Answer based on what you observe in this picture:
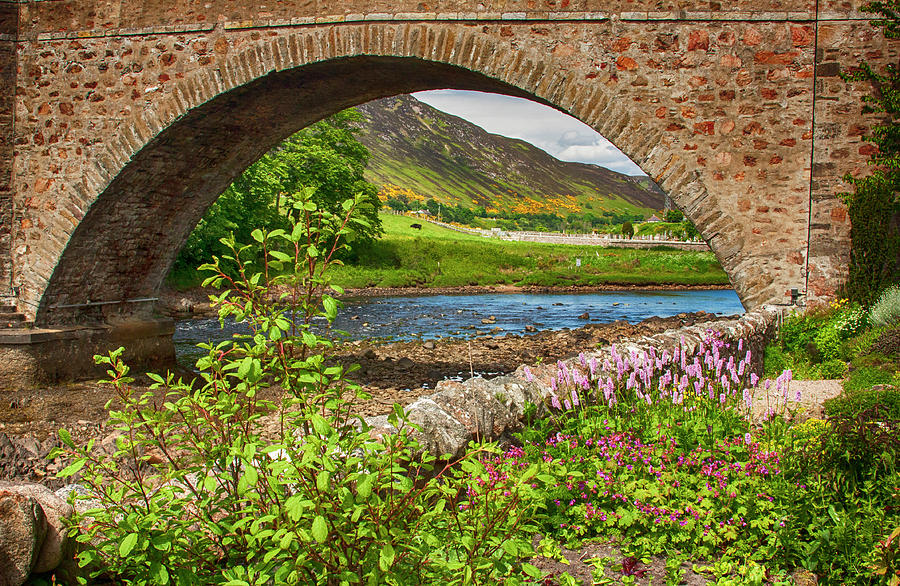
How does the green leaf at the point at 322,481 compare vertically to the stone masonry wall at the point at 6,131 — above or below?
below

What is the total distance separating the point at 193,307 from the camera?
22.0 meters

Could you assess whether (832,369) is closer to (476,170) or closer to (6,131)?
(6,131)

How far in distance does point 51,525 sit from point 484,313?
22064 mm

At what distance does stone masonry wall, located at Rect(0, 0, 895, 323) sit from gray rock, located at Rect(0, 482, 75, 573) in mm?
7024

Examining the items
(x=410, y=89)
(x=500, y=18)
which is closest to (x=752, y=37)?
(x=500, y=18)

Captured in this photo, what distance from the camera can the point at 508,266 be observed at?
130 ft

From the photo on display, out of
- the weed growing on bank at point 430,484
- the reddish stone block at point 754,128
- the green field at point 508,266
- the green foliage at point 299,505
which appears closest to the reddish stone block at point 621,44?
the reddish stone block at point 754,128

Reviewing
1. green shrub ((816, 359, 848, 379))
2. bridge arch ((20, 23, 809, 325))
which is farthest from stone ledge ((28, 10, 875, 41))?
green shrub ((816, 359, 848, 379))

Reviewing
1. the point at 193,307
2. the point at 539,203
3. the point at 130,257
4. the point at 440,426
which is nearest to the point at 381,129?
the point at 539,203

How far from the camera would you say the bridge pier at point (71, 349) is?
10328 mm

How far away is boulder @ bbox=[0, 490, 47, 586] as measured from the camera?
7.64 ft

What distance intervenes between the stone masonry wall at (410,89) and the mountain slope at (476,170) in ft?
293

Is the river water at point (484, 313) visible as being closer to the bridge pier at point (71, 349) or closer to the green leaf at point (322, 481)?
the bridge pier at point (71, 349)

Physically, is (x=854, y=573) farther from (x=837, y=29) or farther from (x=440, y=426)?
(x=837, y=29)
